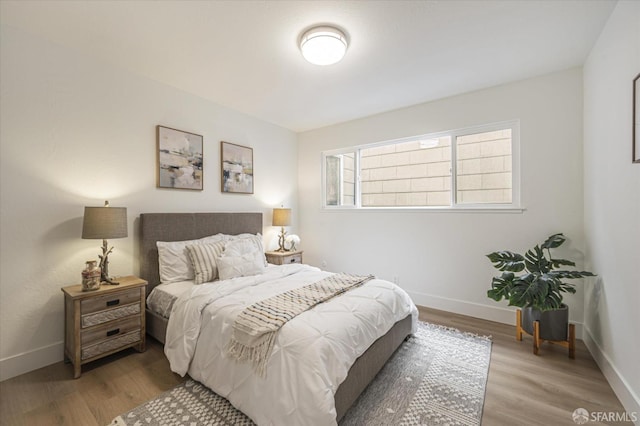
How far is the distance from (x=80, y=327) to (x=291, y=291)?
160 centimetres

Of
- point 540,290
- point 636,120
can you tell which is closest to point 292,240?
point 540,290

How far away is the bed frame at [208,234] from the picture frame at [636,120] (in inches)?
76.4

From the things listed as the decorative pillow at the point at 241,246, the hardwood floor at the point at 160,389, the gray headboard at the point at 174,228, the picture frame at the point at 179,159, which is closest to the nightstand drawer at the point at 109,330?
the hardwood floor at the point at 160,389

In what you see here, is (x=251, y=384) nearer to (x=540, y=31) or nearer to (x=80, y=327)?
(x=80, y=327)

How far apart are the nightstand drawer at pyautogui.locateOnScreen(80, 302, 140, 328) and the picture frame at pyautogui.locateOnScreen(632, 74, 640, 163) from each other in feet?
12.3

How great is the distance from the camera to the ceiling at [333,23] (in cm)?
185

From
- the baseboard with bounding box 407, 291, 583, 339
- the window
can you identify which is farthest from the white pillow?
the baseboard with bounding box 407, 291, 583, 339

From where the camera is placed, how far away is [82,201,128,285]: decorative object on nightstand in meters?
2.18

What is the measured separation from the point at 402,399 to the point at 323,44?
262 cm

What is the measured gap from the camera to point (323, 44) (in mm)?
2078

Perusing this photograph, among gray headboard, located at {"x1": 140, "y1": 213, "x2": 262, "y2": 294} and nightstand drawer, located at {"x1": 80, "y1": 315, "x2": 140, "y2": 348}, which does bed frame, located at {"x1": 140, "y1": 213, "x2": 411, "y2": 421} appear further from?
nightstand drawer, located at {"x1": 80, "y1": 315, "x2": 140, "y2": 348}

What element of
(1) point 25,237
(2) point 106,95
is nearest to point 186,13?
(2) point 106,95

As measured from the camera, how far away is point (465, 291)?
320 centimetres

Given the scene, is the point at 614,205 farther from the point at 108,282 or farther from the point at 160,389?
the point at 108,282
